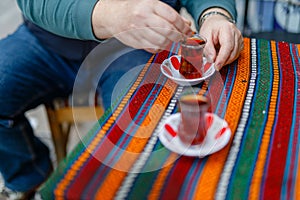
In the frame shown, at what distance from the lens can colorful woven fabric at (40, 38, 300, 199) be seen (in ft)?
1.90

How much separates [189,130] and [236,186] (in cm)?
12

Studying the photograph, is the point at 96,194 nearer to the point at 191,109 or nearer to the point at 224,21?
the point at 191,109

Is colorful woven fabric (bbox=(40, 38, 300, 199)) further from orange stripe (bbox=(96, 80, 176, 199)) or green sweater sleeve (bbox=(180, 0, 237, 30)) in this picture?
green sweater sleeve (bbox=(180, 0, 237, 30))

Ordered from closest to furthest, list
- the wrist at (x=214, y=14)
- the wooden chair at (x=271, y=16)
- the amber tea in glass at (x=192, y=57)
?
the amber tea in glass at (x=192, y=57) < the wrist at (x=214, y=14) < the wooden chair at (x=271, y=16)

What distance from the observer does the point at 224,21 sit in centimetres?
98

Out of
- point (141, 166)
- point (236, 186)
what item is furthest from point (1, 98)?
point (236, 186)

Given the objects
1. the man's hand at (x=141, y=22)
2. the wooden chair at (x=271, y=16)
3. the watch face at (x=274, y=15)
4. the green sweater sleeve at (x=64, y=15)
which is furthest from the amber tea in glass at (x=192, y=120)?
the watch face at (x=274, y=15)

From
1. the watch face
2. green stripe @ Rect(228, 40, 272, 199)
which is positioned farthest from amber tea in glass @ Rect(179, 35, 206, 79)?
the watch face

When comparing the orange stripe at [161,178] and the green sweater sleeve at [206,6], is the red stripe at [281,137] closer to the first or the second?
the orange stripe at [161,178]

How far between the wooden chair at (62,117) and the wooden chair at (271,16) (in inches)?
27.7

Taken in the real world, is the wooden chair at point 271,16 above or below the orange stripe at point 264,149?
below

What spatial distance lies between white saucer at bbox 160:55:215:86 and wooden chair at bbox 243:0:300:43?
692 millimetres

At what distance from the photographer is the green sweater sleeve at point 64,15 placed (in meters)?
0.92

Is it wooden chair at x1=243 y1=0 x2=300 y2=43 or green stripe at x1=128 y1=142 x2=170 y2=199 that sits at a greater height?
green stripe at x1=128 y1=142 x2=170 y2=199
